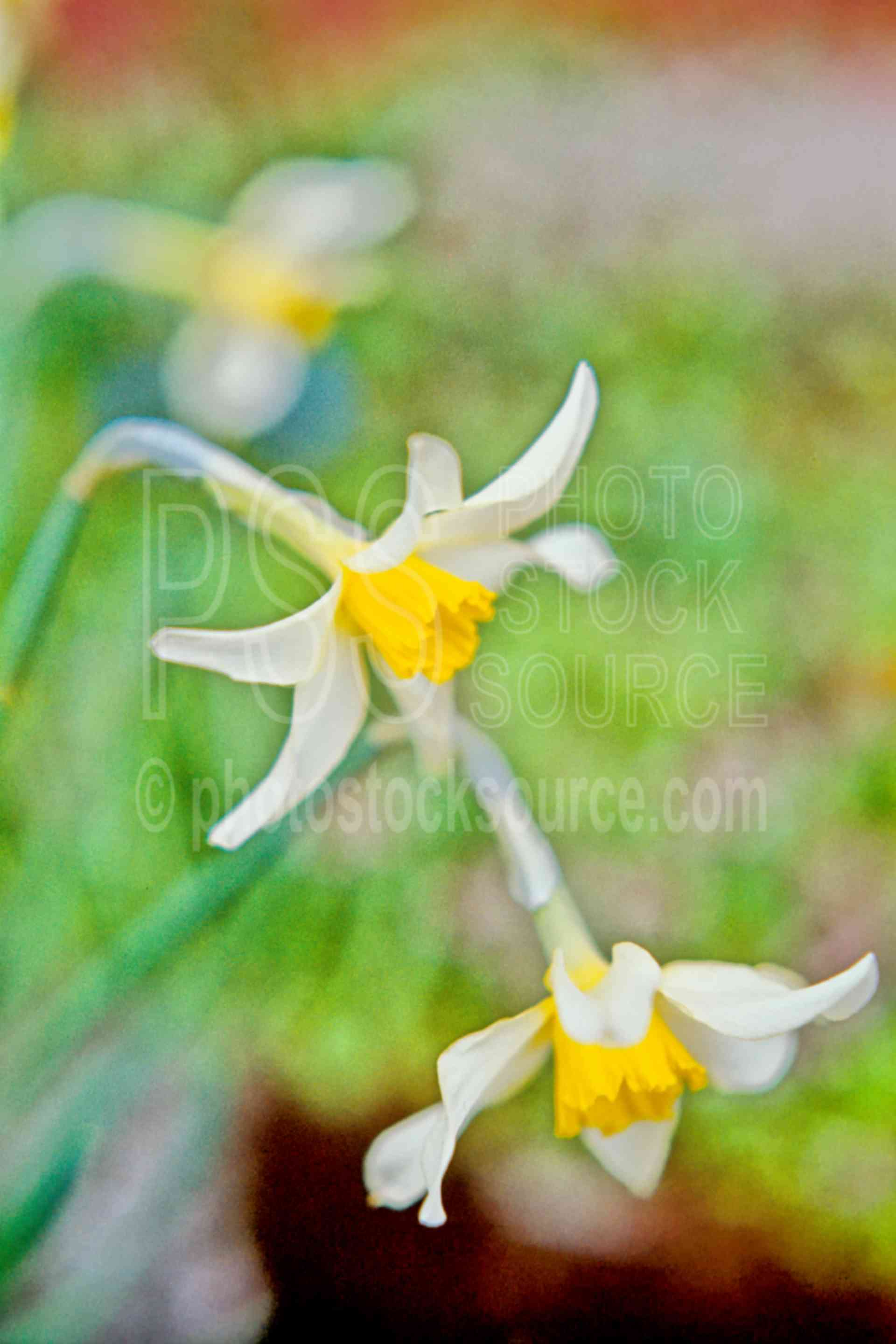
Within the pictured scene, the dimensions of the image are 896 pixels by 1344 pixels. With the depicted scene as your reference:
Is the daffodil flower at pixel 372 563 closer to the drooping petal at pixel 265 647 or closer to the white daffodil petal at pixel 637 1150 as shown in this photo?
the drooping petal at pixel 265 647

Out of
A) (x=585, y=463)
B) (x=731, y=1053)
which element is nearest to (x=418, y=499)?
(x=731, y=1053)

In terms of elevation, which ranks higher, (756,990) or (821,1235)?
(756,990)

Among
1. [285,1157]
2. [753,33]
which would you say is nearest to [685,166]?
[753,33]

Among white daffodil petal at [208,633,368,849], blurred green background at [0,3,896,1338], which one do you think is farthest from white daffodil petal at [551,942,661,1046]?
blurred green background at [0,3,896,1338]

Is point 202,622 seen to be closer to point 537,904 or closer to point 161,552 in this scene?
point 161,552

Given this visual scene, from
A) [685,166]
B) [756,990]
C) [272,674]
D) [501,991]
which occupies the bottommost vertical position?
[501,991]

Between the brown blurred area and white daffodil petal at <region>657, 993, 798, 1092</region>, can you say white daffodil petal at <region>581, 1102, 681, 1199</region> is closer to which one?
white daffodil petal at <region>657, 993, 798, 1092</region>
